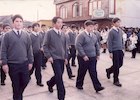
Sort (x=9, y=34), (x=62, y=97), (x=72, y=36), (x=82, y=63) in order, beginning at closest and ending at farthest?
(x=9, y=34)
(x=62, y=97)
(x=82, y=63)
(x=72, y=36)

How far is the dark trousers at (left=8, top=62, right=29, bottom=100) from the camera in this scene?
4.92m

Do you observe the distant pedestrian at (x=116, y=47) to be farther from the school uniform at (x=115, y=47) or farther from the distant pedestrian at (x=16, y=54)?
the distant pedestrian at (x=16, y=54)

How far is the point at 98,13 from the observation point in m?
27.6

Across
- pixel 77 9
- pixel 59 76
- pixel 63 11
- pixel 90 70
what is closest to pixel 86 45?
pixel 90 70

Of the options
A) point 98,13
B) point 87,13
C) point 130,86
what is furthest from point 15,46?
point 87,13

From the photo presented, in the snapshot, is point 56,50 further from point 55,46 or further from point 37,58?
point 37,58

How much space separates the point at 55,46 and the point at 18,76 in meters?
1.31

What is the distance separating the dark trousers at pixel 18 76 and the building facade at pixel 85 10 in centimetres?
2307

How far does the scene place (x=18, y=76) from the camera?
4.97m

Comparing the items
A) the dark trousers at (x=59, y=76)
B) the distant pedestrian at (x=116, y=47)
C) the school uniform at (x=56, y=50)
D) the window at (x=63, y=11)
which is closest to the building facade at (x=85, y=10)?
the window at (x=63, y=11)

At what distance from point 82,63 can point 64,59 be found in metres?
1.18

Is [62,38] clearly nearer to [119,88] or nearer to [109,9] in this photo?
[119,88]

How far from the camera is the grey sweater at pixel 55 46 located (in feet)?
19.4

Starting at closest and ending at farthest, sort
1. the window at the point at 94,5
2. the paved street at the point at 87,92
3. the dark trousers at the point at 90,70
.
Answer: the paved street at the point at 87,92
the dark trousers at the point at 90,70
the window at the point at 94,5
